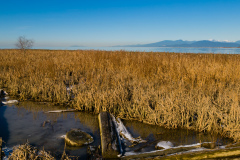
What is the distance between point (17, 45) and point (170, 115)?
32.6 metres

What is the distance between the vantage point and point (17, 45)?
30.0 m

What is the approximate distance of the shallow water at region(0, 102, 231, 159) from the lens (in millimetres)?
3439

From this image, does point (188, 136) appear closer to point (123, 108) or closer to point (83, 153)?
point (123, 108)

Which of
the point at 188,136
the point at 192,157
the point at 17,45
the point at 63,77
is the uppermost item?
the point at 17,45

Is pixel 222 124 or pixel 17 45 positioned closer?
pixel 222 124

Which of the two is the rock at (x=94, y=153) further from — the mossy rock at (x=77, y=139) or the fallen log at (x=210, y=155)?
the fallen log at (x=210, y=155)

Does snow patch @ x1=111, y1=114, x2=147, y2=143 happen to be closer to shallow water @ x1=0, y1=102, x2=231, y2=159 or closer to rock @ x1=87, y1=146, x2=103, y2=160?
shallow water @ x1=0, y1=102, x2=231, y2=159

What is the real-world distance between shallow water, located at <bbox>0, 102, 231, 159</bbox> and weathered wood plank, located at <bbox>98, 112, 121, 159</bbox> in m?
0.25

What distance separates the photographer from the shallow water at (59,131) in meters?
3.44

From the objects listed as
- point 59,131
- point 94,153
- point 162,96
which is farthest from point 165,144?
point 59,131

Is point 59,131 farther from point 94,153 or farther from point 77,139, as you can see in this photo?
point 94,153

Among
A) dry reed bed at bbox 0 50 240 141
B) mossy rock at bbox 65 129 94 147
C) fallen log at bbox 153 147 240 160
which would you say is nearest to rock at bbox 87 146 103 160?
mossy rock at bbox 65 129 94 147

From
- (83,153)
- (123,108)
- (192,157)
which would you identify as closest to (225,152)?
(192,157)

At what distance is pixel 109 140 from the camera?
127 inches
